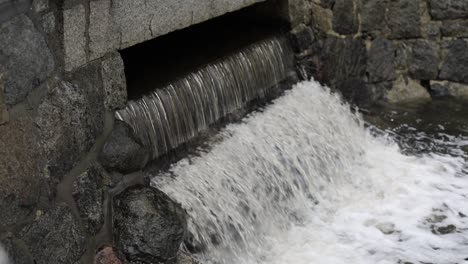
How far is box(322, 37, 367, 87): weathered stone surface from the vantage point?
5117mm

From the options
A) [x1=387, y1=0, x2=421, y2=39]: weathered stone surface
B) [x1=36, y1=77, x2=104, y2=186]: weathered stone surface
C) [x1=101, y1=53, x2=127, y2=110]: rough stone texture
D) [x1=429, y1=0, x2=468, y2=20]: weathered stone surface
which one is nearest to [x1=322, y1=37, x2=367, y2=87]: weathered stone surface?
[x1=387, y1=0, x2=421, y2=39]: weathered stone surface

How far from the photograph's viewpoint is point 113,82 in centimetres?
307

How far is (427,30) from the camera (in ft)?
17.7

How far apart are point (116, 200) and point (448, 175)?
2400 millimetres

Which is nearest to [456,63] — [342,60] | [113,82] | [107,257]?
[342,60]

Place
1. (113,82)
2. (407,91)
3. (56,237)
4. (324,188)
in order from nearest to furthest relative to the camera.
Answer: (56,237)
(113,82)
(324,188)
(407,91)

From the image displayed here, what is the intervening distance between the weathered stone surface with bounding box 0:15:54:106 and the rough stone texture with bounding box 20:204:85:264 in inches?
19.1

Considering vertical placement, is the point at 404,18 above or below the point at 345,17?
below

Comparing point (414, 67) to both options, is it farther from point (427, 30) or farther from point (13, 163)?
point (13, 163)

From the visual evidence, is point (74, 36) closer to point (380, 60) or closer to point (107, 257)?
point (107, 257)

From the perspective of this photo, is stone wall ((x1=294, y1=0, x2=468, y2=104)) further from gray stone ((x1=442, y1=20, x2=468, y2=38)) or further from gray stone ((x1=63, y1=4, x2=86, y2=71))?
gray stone ((x1=63, y1=4, x2=86, y2=71))

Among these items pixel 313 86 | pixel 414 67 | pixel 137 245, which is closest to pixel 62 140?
pixel 137 245

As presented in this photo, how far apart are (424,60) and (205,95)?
7.48ft

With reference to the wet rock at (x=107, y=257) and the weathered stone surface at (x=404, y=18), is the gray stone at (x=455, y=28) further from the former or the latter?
the wet rock at (x=107, y=257)
